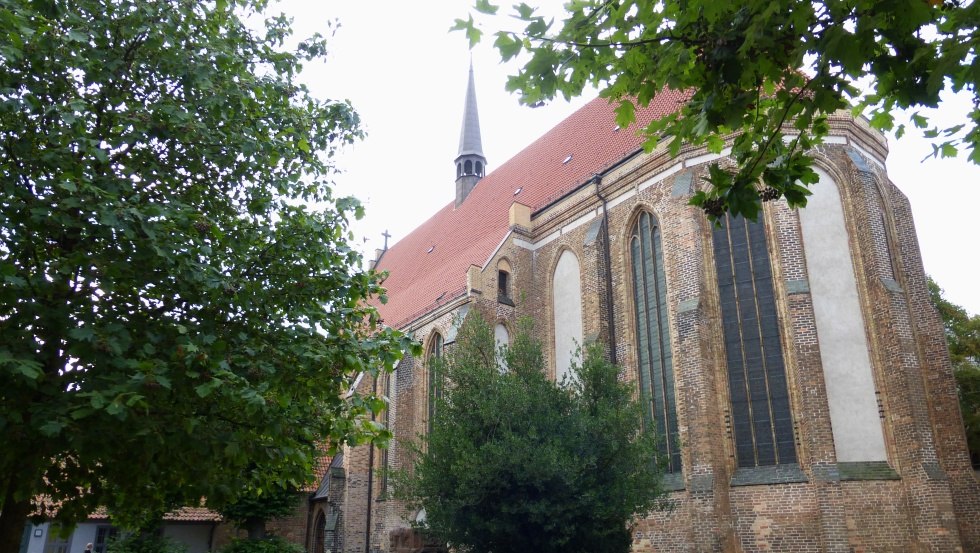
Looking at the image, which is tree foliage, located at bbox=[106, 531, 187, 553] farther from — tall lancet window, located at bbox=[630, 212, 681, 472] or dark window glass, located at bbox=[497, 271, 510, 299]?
tall lancet window, located at bbox=[630, 212, 681, 472]

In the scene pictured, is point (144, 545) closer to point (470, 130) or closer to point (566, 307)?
point (566, 307)

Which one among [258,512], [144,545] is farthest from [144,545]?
[258,512]

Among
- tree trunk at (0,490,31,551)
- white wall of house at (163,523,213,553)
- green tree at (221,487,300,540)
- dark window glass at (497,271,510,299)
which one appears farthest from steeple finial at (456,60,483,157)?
tree trunk at (0,490,31,551)

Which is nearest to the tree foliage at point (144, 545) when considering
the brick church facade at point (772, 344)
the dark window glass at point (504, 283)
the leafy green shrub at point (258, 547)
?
the leafy green shrub at point (258, 547)

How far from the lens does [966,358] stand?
25875mm

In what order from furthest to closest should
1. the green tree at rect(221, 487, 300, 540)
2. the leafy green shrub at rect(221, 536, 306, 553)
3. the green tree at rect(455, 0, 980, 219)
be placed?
the green tree at rect(221, 487, 300, 540) → the leafy green shrub at rect(221, 536, 306, 553) → the green tree at rect(455, 0, 980, 219)

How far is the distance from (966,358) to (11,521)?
28274 mm

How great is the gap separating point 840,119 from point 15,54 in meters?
17.4

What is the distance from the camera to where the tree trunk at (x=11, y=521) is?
20.5ft

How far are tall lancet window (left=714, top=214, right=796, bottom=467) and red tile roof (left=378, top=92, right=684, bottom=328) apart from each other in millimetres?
4504

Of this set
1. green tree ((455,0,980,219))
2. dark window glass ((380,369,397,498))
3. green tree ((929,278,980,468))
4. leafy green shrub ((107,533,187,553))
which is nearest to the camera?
green tree ((455,0,980,219))

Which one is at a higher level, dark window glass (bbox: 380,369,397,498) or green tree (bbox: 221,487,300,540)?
dark window glass (bbox: 380,369,397,498)

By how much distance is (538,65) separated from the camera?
15.3 ft

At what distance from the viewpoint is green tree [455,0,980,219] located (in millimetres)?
3824
